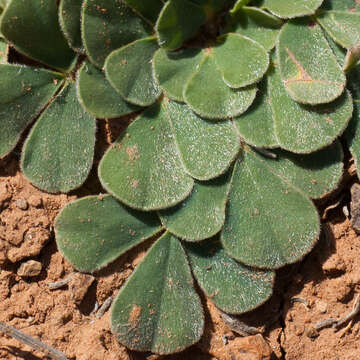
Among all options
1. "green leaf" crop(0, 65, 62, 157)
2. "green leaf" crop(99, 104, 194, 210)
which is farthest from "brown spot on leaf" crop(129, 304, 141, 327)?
"green leaf" crop(0, 65, 62, 157)

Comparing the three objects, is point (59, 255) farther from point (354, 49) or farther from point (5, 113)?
point (354, 49)

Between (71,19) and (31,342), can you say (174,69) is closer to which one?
(71,19)

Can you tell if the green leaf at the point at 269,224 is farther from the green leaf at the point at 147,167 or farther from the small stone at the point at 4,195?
the small stone at the point at 4,195

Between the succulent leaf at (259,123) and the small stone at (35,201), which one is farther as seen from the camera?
the small stone at (35,201)

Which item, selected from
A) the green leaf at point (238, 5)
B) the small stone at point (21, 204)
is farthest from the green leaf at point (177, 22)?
the small stone at point (21, 204)

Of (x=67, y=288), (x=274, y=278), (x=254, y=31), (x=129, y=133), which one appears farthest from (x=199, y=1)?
(x=67, y=288)
